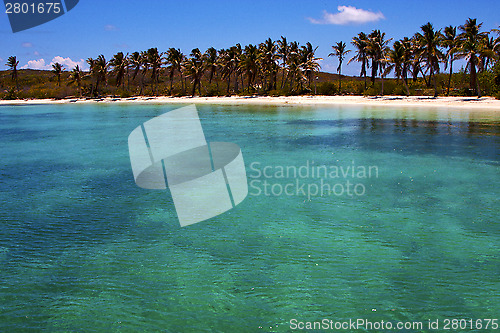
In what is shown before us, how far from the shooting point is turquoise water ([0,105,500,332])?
259 inches

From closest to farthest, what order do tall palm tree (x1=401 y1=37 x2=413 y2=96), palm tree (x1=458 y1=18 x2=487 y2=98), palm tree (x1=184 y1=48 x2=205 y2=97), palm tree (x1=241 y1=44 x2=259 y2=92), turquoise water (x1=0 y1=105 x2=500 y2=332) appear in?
turquoise water (x1=0 y1=105 x2=500 y2=332) → palm tree (x1=458 y1=18 x2=487 y2=98) → tall palm tree (x1=401 y1=37 x2=413 y2=96) → palm tree (x1=241 y1=44 x2=259 y2=92) → palm tree (x1=184 y1=48 x2=205 y2=97)

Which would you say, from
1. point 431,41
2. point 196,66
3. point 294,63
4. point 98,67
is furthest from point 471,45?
point 98,67

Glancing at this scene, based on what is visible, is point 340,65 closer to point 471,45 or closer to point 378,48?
point 378,48

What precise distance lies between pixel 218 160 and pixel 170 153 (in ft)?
12.4

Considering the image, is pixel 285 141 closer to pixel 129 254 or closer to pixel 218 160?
pixel 218 160

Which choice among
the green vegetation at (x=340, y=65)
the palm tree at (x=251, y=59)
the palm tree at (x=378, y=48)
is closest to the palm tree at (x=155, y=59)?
the green vegetation at (x=340, y=65)

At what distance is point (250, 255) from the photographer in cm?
871

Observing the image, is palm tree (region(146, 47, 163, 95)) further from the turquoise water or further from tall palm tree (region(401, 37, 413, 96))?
the turquoise water

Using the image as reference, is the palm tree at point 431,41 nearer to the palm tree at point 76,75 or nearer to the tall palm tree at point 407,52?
the tall palm tree at point 407,52

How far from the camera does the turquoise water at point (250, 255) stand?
6.59m

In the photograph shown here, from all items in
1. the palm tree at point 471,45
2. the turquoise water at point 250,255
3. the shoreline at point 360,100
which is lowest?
the turquoise water at point 250,255

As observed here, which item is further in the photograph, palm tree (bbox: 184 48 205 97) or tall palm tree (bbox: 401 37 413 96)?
palm tree (bbox: 184 48 205 97)

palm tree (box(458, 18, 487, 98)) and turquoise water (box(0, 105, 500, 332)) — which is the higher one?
palm tree (box(458, 18, 487, 98))

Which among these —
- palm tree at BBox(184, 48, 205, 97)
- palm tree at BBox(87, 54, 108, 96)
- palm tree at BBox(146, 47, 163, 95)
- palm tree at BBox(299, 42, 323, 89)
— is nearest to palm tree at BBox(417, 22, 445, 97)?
palm tree at BBox(299, 42, 323, 89)
